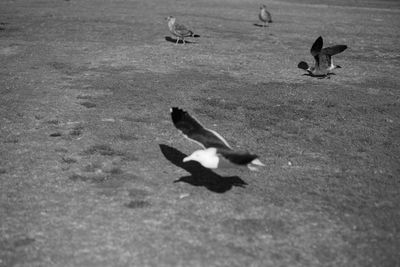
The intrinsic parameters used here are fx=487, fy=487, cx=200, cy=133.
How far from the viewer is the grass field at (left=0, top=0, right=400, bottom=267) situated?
474cm

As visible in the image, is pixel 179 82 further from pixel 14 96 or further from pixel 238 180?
pixel 238 180

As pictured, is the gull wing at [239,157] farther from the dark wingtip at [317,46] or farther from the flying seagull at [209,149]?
the dark wingtip at [317,46]

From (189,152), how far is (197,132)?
1107 millimetres

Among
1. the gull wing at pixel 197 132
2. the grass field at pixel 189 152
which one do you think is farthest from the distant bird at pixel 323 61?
the gull wing at pixel 197 132

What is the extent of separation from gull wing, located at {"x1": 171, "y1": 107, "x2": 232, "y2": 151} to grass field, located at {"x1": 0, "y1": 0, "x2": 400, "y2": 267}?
592mm

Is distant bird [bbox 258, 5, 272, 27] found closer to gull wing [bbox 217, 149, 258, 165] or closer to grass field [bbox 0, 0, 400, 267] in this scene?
grass field [bbox 0, 0, 400, 267]

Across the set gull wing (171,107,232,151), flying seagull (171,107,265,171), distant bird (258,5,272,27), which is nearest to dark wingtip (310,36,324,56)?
flying seagull (171,107,265,171)

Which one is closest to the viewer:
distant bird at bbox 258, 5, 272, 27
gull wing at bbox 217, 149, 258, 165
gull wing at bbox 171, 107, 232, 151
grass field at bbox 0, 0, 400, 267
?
grass field at bbox 0, 0, 400, 267

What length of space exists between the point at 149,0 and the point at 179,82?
762 inches

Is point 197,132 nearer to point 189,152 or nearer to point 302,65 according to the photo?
point 189,152

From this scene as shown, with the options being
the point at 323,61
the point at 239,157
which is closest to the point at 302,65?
the point at 323,61

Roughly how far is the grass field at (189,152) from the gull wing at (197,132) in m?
0.59

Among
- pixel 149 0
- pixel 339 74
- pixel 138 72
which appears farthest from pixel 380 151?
pixel 149 0

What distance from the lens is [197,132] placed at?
598 cm
